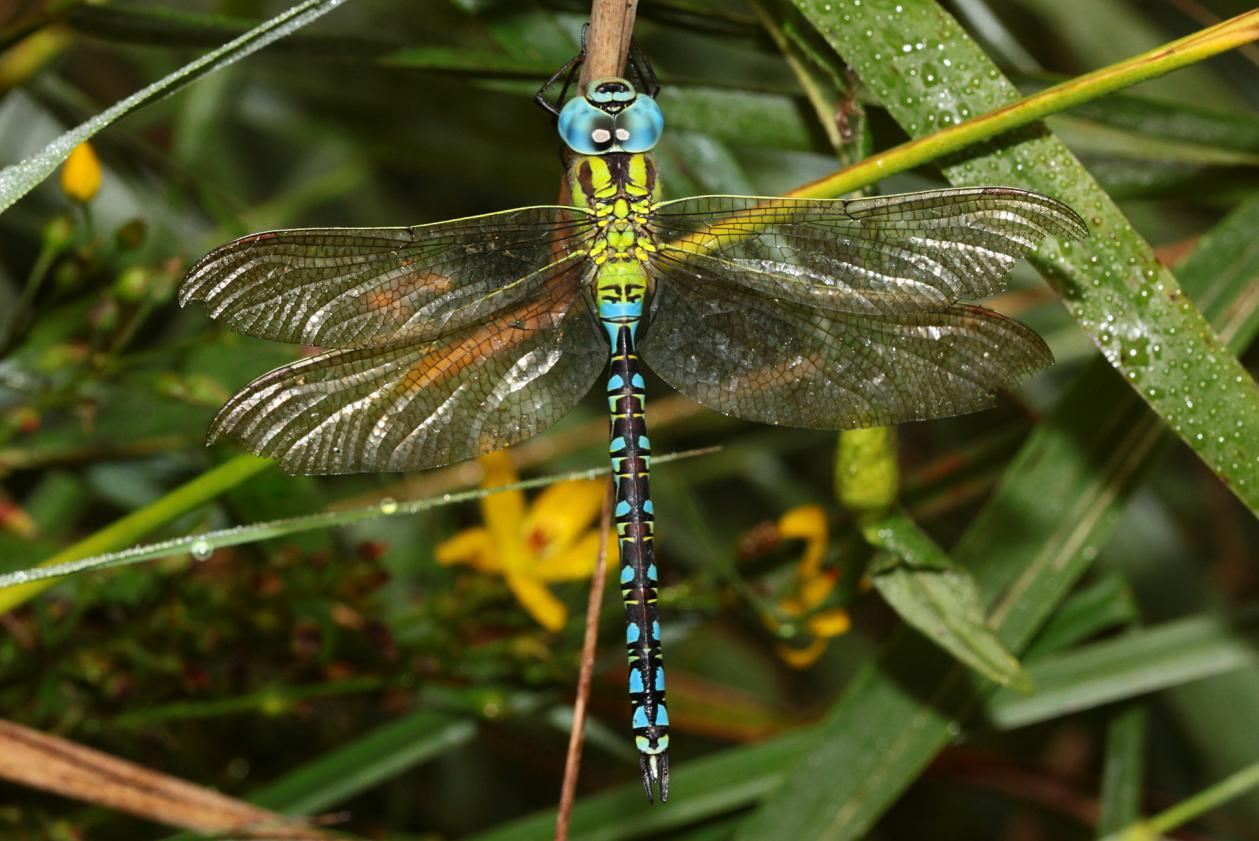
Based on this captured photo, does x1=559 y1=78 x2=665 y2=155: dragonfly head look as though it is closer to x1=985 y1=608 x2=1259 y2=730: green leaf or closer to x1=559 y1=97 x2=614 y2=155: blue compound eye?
x1=559 y1=97 x2=614 y2=155: blue compound eye

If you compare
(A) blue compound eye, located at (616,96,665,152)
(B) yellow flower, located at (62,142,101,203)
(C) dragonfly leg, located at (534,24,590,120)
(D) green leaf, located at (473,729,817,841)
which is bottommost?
(D) green leaf, located at (473,729,817,841)

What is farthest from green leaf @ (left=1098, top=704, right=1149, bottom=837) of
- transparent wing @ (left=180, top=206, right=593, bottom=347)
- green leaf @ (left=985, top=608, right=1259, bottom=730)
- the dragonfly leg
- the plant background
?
the dragonfly leg

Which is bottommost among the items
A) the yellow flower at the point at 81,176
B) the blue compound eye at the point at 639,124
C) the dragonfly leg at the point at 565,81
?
the blue compound eye at the point at 639,124

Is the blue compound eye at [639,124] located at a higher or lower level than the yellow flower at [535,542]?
higher

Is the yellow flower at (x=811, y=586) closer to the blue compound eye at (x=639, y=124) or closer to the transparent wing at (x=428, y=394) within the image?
the transparent wing at (x=428, y=394)

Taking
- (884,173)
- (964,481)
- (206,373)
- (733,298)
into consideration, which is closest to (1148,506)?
(964,481)

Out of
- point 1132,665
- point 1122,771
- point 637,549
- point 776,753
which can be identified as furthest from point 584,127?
point 1122,771

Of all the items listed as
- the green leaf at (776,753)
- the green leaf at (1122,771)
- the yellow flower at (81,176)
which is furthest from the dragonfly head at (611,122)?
the green leaf at (1122,771)
